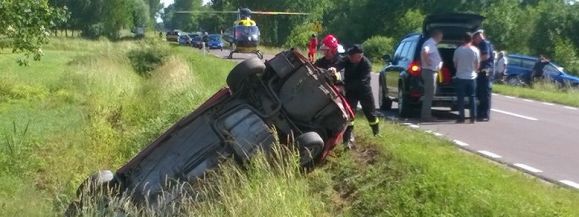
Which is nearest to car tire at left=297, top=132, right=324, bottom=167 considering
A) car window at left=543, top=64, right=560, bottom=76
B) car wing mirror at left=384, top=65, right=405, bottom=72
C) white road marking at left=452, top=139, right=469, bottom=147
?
white road marking at left=452, top=139, right=469, bottom=147

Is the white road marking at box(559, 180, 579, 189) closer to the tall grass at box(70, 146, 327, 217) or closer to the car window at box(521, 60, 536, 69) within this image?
the tall grass at box(70, 146, 327, 217)

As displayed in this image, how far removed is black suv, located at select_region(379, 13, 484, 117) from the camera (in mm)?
15961

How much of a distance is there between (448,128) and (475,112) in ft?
3.75

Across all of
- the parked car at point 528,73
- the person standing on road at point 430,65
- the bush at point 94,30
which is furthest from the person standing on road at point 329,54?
the bush at point 94,30

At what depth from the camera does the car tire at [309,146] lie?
970cm

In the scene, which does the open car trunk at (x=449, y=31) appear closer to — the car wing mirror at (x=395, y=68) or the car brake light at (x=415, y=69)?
the car brake light at (x=415, y=69)

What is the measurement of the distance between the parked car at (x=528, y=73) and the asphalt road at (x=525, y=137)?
50.6 ft

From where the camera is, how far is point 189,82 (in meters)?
20.2

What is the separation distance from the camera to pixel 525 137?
14.1 m

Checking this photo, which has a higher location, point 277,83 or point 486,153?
point 277,83

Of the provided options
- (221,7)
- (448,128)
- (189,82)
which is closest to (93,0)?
(221,7)

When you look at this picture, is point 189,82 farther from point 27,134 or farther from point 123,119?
point 27,134

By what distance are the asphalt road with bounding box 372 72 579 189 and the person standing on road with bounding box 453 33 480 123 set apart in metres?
0.40

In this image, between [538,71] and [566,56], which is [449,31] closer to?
[538,71]
